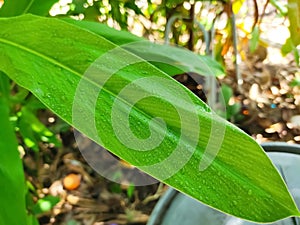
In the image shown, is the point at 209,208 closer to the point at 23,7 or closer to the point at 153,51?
the point at 153,51

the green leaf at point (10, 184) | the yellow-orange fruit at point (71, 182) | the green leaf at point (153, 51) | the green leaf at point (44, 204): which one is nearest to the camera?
the green leaf at point (10, 184)

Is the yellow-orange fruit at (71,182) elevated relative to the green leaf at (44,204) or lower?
lower

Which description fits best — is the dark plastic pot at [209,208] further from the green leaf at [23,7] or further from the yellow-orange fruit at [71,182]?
the yellow-orange fruit at [71,182]

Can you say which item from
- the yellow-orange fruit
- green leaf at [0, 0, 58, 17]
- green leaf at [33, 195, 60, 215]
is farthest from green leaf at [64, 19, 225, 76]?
the yellow-orange fruit

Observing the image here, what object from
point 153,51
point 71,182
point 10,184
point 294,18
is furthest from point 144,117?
point 71,182

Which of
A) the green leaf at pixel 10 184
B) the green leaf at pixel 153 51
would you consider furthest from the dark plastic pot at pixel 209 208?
the green leaf at pixel 10 184

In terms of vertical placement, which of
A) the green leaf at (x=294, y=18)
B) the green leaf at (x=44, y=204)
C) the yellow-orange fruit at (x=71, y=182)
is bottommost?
the yellow-orange fruit at (x=71, y=182)
